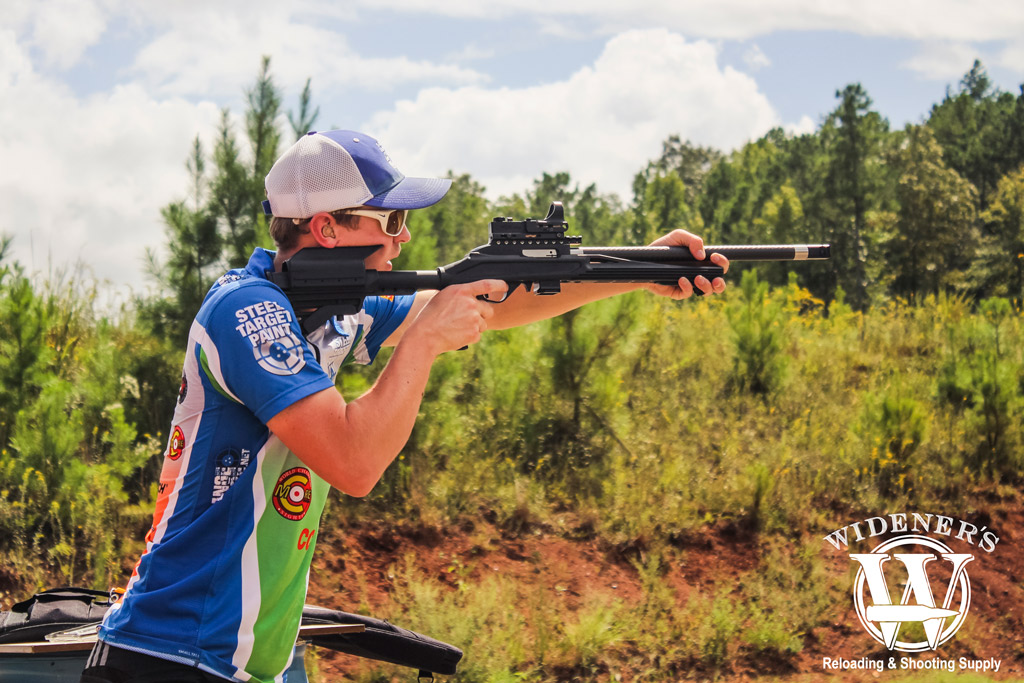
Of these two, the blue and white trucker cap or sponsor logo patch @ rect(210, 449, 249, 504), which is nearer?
sponsor logo patch @ rect(210, 449, 249, 504)

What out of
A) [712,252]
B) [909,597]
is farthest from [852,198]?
[712,252]

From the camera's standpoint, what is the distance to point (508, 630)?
15.3 ft

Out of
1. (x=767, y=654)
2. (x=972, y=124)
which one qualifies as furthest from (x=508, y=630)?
(x=972, y=124)

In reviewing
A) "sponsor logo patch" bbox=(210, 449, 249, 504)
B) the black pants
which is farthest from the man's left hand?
the black pants

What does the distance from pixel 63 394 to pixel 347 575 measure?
7.22ft

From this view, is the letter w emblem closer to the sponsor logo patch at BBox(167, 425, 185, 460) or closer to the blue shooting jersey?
the blue shooting jersey

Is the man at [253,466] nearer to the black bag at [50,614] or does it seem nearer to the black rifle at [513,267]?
the black rifle at [513,267]

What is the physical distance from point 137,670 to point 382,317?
1.19 m

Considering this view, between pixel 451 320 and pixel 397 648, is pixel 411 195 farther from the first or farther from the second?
pixel 397 648

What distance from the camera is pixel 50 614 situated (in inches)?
101

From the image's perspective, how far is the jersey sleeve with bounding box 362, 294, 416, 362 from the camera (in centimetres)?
250

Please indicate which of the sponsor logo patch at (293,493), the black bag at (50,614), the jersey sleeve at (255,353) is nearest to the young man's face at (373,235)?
the jersey sleeve at (255,353)

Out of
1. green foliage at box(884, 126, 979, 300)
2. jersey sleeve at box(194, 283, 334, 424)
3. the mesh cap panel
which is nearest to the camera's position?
jersey sleeve at box(194, 283, 334, 424)

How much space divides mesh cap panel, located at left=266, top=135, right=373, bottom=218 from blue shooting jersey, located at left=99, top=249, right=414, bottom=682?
0.23 metres
